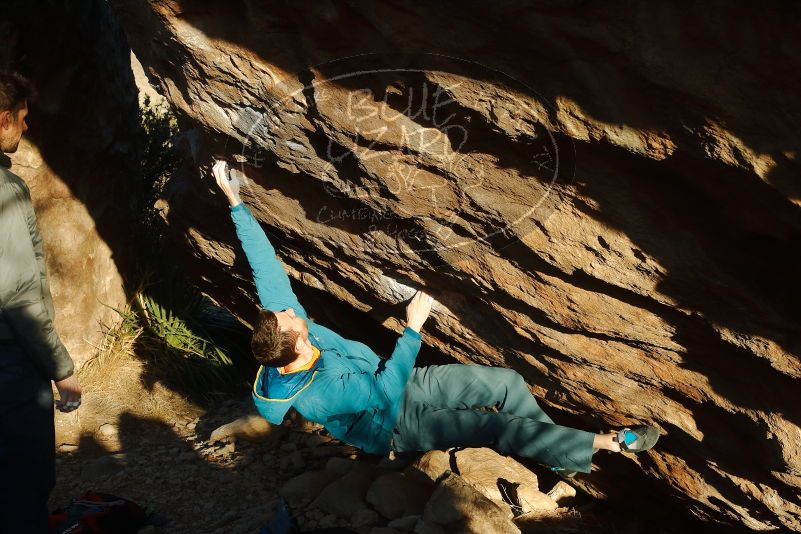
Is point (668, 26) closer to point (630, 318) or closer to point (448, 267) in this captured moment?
point (630, 318)

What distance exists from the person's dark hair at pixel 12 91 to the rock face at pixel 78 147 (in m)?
1.43

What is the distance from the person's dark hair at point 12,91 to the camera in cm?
256

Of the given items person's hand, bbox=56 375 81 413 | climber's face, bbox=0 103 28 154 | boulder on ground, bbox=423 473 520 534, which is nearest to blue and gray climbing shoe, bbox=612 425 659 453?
boulder on ground, bbox=423 473 520 534

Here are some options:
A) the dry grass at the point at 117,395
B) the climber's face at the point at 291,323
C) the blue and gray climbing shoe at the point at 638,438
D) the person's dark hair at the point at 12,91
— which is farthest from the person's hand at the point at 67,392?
the blue and gray climbing shoe at the point at 638,438

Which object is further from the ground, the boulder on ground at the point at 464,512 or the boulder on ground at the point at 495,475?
the boulder on ground at the point at 464,512

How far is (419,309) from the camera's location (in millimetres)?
3354

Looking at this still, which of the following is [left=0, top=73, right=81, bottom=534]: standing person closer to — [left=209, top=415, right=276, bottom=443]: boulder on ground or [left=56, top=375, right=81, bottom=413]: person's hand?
[left=56, top=375, right=81, bottom=413]: person's hand

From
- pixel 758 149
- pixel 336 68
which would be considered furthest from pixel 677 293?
pixel 336 68

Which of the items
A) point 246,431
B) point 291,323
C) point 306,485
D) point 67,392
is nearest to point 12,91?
point 67,392

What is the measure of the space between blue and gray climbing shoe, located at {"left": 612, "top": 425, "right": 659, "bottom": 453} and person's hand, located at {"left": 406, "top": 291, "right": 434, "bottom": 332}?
0.91 meters

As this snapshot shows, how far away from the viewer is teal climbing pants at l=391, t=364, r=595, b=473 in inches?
124

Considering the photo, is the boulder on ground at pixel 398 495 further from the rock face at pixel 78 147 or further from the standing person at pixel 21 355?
the rock face at pixel 78 147

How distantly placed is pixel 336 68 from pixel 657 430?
189 cm

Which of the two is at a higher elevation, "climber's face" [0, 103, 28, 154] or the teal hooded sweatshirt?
"climber's face" [0, 103, 28, 154]
